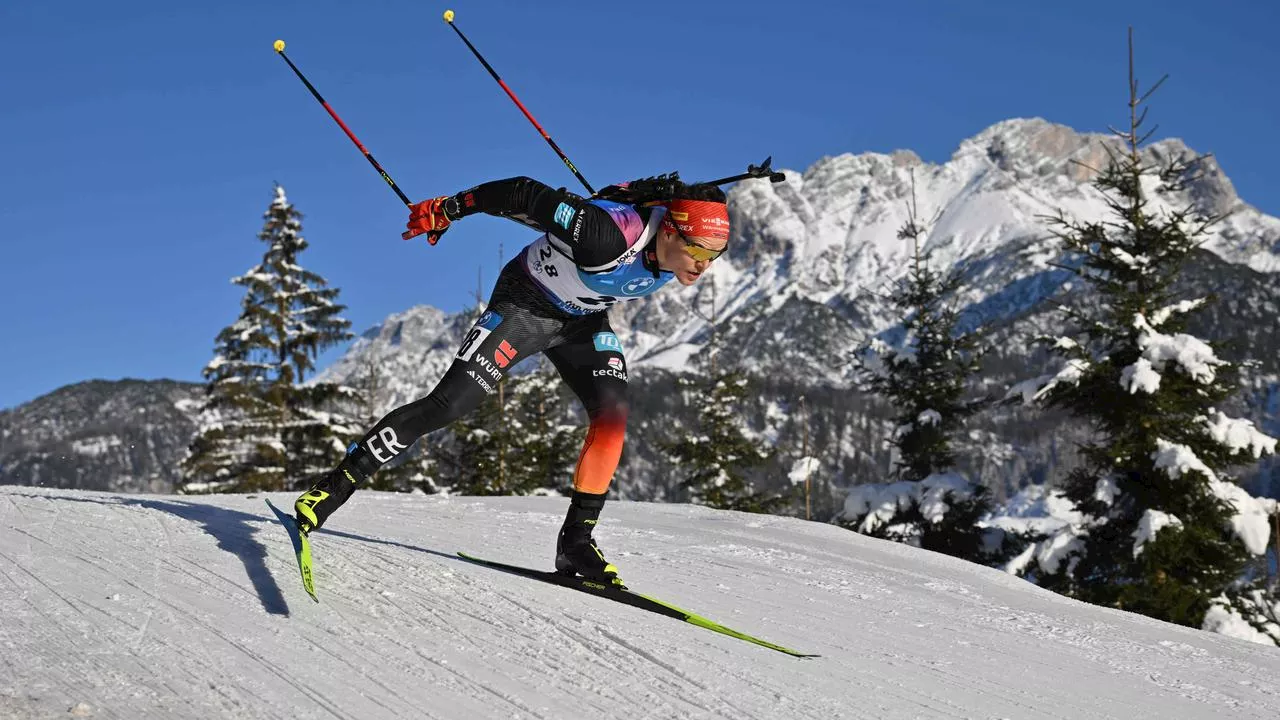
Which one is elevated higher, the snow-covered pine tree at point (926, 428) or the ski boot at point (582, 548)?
the snow-covered pine tree at point (926, 428)

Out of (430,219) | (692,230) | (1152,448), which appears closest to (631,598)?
(692,230)

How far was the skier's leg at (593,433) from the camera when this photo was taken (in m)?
5.14

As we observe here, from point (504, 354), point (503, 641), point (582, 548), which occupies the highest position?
point (504, 354)

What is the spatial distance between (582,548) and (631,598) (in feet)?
1.68

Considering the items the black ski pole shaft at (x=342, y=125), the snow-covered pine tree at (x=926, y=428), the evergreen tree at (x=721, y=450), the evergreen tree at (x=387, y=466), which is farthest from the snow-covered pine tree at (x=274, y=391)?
the black ski pole shaft at (x=342, y=125)

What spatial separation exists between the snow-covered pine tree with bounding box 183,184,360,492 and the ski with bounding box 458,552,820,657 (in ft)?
69.3

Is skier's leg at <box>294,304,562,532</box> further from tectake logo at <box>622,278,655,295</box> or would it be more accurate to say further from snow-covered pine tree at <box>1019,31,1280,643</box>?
snow-covered pine tree at <box>1019,31,1280,643</box>

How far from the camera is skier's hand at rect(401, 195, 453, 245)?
4.93 metres

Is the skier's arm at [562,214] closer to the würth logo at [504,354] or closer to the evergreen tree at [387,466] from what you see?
the würth logo at [504,354]

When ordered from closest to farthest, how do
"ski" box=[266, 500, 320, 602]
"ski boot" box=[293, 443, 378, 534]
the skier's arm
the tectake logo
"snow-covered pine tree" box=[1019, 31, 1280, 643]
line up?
"ski" box=[266, 500, 320, 602] < the skier's arm < "ski boot" box=[293, 443, 378, 534] < the tectake logo < "snow-covered pine tree" box=[1019, 31, 1280, 643]

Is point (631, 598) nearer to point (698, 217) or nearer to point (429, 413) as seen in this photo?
point (429, 413)

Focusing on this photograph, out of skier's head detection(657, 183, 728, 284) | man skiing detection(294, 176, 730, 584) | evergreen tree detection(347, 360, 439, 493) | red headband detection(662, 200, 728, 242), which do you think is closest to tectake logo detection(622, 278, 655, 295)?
man skiing detection(294, 176, 730, 584)

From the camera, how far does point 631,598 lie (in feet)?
15.4

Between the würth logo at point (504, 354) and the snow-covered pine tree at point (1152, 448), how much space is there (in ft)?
35.4
